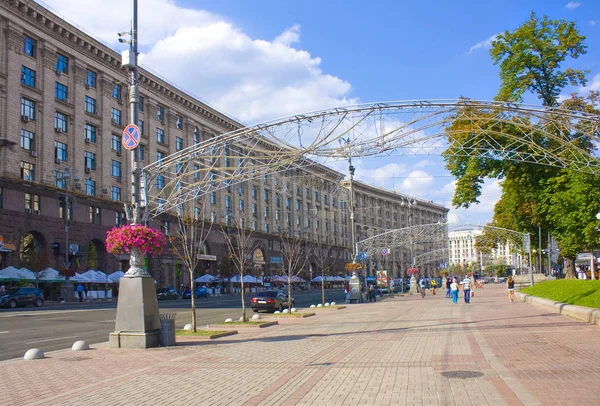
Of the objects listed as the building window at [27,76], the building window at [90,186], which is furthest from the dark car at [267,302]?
the building window at [27,76]

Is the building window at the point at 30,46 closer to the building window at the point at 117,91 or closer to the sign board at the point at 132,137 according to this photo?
the building window at the point at 117,91

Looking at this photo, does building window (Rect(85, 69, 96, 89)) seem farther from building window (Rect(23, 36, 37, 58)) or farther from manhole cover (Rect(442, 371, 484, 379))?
manhole cover (Rect(442, 371, 484, 379))

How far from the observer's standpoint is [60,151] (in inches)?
2023

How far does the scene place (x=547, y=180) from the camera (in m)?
34.3

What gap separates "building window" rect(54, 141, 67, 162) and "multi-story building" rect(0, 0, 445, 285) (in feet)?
0.32

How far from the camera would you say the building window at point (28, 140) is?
4719 centimetres

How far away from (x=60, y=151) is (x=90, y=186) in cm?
455

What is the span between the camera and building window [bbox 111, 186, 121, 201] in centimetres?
5728

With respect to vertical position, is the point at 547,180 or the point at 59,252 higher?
the point at 547,180

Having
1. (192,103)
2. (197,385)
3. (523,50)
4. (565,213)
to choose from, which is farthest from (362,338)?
(192,103)

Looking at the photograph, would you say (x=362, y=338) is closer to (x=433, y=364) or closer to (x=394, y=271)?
(x=433, y=364)

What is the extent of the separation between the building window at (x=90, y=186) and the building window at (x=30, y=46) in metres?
12.0

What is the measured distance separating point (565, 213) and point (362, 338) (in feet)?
70.3

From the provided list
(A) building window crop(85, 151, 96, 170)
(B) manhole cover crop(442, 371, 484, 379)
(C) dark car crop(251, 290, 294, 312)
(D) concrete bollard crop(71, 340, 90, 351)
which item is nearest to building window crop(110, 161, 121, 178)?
(A) building window crop(85, 151, 96, 170)
